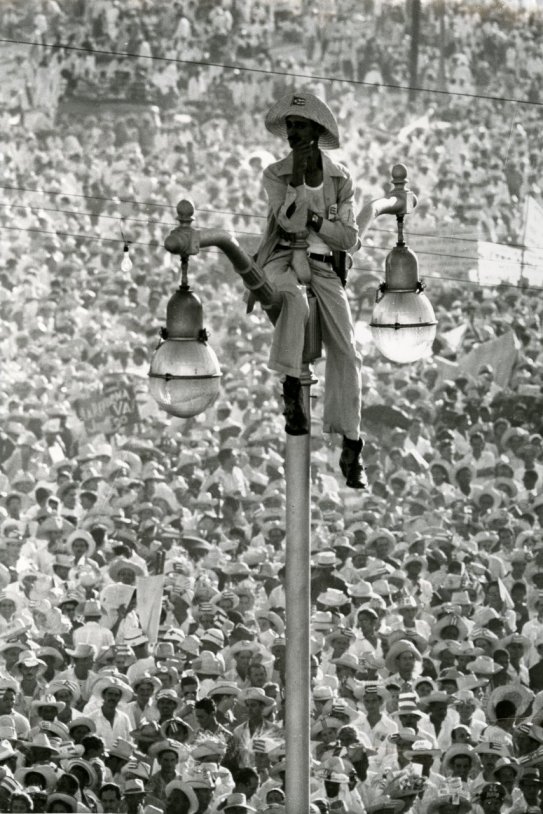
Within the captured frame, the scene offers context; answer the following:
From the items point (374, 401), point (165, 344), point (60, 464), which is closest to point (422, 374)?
point (374, 401)

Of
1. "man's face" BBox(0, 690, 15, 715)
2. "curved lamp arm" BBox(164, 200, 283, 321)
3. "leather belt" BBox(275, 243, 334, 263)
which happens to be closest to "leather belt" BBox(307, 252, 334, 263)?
"leather belt" BBox(275, 243, 334, 263)

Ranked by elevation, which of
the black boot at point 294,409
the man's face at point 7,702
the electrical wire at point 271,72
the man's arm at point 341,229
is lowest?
the man's face at point 7,702

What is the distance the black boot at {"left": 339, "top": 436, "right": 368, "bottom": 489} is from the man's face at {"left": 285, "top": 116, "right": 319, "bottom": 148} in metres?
1.34

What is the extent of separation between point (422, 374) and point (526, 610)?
28.8 ft

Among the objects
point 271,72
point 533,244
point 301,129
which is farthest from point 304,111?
point 271,72

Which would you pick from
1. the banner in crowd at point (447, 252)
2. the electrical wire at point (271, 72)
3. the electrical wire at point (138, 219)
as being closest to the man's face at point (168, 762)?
the electrical wire at point (138, 219)

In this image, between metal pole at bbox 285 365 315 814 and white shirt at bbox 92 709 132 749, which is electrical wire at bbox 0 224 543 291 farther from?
metal pole at bbox 285 365 315 814

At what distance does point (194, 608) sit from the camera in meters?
21.0

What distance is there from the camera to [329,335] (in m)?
6.77

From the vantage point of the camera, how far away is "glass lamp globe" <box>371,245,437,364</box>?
7629mm

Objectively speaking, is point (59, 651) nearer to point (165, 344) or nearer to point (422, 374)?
point (422, 374)

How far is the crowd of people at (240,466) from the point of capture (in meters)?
18.6

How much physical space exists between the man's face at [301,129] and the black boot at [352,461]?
1.34m

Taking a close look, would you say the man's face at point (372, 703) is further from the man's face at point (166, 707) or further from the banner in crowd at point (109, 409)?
the banner in crowd at point (109, 409)
